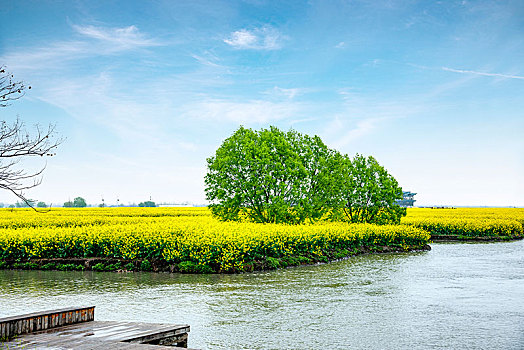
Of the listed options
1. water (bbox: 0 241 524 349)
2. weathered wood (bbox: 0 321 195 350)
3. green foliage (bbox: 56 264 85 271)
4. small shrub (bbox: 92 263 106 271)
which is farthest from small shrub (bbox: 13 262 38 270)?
weathered wood (bbox: 0 321 195 350)

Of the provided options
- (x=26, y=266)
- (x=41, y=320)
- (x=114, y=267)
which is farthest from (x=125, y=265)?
(x=41, y=320)

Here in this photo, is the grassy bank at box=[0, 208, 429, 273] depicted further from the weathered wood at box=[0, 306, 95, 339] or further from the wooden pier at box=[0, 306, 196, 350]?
the wooden pier at box=[0, 306, 196, 350]

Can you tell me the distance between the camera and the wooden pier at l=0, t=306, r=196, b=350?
6477 mm

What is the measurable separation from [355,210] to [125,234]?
59.4ft

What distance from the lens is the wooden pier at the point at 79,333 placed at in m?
6.48

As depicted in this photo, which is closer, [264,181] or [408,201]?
[264,181]

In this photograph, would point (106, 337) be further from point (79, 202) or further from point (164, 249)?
point (79, 202)

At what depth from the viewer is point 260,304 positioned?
12000 mm

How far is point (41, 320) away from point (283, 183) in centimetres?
2090

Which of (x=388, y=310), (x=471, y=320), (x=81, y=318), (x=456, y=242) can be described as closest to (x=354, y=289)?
(x=388, y=310)

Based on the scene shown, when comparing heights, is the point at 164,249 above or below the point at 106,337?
above

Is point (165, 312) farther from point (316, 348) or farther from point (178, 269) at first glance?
point (178, 269)

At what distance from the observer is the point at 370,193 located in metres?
32.6

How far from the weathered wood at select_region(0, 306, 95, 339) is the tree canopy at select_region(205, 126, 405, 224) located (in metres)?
19.3
